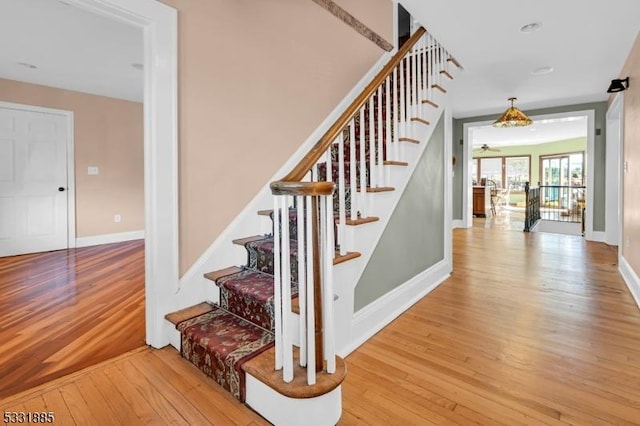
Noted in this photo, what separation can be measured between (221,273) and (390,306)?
126cm

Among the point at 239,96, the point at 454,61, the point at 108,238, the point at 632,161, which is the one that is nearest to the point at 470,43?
the point at 454,61

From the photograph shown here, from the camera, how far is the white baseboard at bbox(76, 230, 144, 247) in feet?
16.5

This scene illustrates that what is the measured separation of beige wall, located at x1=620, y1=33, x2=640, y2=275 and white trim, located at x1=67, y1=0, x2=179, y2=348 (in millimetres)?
3857

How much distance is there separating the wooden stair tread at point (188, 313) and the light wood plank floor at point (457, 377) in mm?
195

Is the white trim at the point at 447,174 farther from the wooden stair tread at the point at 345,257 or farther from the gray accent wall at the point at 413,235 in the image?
the wooden stair tread at the point at 345,257

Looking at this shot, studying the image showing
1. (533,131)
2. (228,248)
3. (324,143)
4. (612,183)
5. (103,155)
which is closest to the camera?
(324,143)

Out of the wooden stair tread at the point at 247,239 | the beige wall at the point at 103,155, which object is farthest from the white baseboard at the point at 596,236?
the beige wall at the point at 103,155

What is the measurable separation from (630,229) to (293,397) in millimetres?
3864

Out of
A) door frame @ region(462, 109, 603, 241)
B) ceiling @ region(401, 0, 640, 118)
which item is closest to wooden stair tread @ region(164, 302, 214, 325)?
ceiling @ region(401, 0, 640, 118)

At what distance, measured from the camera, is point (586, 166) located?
249 inches

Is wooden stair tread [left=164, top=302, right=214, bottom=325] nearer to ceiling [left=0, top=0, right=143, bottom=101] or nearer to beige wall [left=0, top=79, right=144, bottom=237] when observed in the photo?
ceiling [left=0, top=0, right=143, bottom=101]

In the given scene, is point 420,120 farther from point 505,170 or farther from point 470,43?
point 505,170

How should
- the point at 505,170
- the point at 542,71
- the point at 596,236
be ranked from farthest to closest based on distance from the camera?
the point at 505,170
the point at 596,236
the point at 542,71

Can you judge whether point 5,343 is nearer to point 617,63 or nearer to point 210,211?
point 210,211
